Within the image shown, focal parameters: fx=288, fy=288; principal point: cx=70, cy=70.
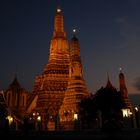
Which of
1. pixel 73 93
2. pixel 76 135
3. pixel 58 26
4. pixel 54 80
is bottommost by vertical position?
pixel 76 135

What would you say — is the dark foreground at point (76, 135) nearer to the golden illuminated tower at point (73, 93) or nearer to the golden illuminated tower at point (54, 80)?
the golden illuminated tower at point (73, 93)

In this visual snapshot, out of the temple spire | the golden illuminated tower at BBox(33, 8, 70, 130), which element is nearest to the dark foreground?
the golden illuminated tower at BBox(33, 8, 70, 130)

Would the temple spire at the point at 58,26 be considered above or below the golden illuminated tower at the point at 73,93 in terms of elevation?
above

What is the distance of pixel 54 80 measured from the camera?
63562mm

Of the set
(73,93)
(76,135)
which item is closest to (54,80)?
(73,93)

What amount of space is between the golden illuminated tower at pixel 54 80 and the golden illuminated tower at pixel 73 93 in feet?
17.3

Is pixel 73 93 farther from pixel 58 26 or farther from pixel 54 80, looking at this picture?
pixel 58 26

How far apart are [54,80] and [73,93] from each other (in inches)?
499

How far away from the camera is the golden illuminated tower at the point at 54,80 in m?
58.8

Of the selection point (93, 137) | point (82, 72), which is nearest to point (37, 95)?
point (82, 72)

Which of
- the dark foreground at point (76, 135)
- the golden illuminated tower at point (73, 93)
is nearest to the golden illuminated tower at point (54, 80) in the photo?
the golden illuminated tower at point (73, 93)

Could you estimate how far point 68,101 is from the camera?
169 ft

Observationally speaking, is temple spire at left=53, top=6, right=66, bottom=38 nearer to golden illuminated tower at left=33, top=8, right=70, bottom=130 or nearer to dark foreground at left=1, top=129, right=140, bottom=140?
golden illuminated tower at left=33, top=8, right=70, bottom=130

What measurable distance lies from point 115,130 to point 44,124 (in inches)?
1311
